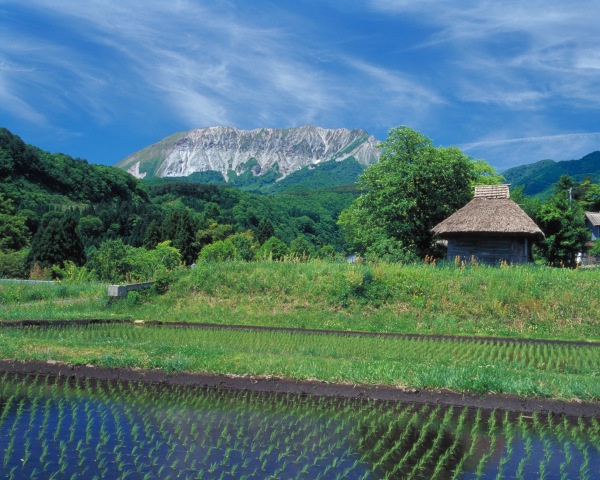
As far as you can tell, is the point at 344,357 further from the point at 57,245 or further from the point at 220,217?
the point at 220,217

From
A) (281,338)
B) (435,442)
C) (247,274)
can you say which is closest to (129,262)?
(247,274)

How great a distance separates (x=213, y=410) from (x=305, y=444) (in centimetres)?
196

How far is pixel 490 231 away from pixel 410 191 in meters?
6.89

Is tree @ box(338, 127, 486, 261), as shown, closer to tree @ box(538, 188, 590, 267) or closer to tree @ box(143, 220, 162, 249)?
tree @ box(538, 188, 590, 267)

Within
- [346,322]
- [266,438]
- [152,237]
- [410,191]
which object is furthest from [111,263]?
[152,237]

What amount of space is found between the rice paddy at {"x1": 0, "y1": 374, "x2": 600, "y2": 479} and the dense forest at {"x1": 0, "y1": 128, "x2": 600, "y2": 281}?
13.9 m

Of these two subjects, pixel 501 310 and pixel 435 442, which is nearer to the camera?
pixel 435 442

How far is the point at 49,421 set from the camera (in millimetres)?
7406

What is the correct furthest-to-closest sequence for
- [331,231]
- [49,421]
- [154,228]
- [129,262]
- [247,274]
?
[331,231]
[154,228]
[129,262]
[247,274]
[49,421]

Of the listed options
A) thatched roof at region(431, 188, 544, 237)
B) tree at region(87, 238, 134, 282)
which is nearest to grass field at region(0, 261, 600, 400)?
thatched roof at region(431, 188, 544, 237)

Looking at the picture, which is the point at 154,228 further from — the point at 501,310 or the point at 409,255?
the point at 501,310

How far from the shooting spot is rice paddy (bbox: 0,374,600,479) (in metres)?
5.95

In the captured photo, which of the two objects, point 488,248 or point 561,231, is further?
point 561,231

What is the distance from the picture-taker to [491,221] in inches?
1030
